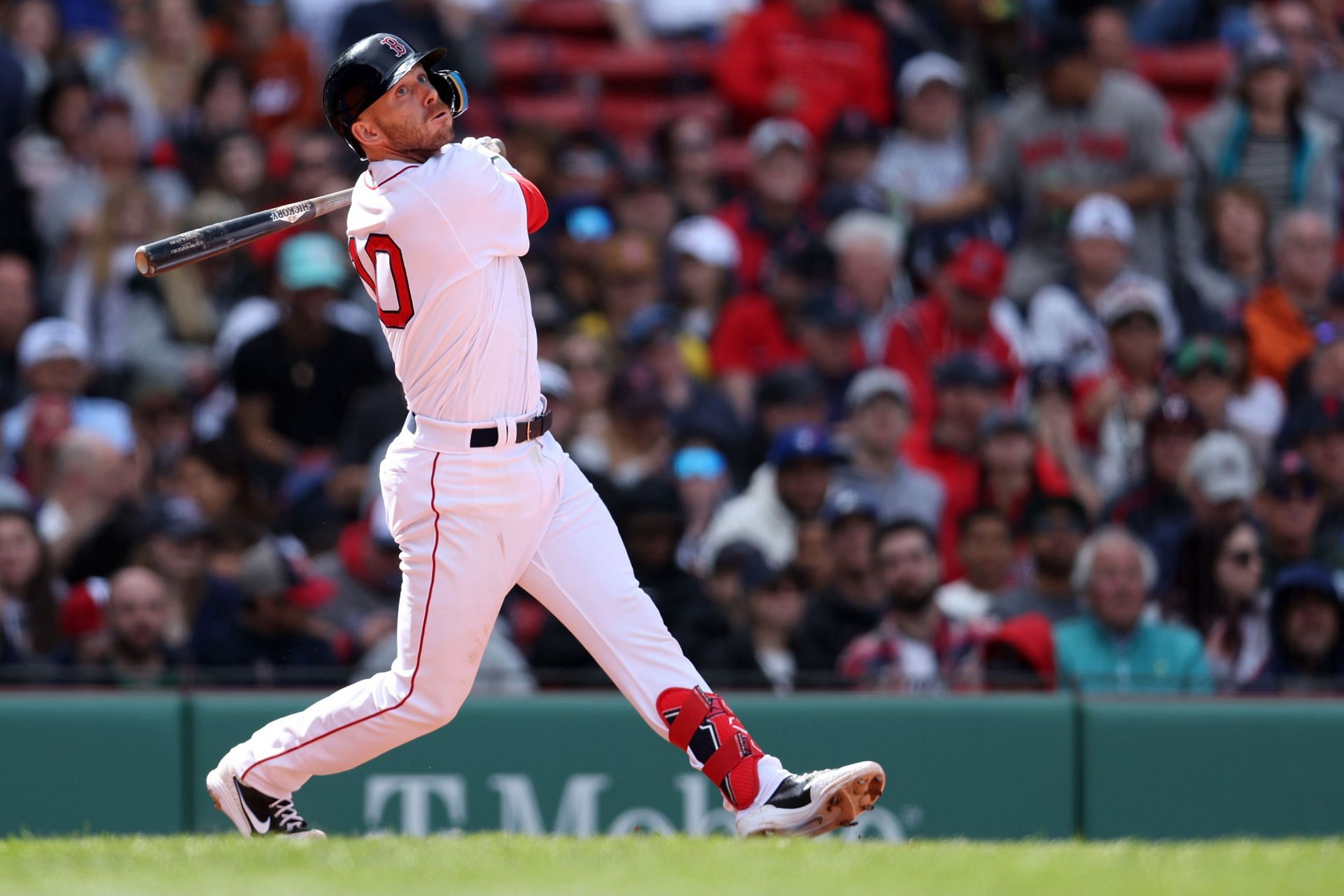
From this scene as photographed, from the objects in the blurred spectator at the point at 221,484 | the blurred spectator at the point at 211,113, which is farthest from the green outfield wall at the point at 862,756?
the blurred spectator at the point at 211,113

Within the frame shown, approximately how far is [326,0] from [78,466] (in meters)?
4.12

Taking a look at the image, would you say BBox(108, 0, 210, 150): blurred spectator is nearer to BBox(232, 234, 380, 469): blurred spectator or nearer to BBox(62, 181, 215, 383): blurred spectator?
BBox(62, 181, 215, 383): blurred spectator

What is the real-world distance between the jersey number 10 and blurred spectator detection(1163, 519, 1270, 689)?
Answer: 152 inches

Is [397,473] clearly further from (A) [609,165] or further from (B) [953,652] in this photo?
(A) [609,165]

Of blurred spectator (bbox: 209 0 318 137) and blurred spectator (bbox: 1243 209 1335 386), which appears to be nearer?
blurred spectator (bbox: 1243 209 1335 386)

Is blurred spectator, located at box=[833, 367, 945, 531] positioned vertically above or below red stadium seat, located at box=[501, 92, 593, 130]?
below

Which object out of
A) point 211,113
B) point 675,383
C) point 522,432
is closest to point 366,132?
point 522,432

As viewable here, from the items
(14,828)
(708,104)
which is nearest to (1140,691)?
(14,828)

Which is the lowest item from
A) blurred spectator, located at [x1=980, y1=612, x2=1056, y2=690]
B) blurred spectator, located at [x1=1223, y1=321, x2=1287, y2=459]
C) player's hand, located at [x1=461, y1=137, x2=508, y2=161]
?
blurred spectator, located at [x1=980, y1=612, x2=1056, y2=690]

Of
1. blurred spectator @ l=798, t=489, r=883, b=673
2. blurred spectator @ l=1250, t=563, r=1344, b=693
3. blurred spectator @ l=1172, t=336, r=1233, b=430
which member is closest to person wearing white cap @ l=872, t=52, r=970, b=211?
blurred spectator @ l=1172, t=336, r=1233, b=430

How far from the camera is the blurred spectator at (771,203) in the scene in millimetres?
9906

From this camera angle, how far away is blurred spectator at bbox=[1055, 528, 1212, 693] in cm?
710

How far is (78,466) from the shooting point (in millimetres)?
7836

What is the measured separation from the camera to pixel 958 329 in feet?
30.0
